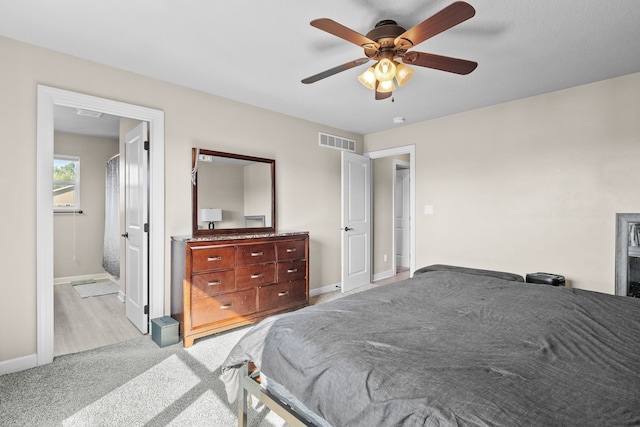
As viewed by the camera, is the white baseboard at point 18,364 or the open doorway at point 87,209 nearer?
the white baseboard at point 18,364

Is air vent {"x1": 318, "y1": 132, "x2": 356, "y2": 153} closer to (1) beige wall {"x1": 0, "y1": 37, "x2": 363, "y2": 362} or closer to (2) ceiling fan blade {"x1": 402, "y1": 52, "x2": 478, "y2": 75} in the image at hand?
(1) beige wall {"x1": 0, "y1": 37, "x2": 363, "y2": 362}

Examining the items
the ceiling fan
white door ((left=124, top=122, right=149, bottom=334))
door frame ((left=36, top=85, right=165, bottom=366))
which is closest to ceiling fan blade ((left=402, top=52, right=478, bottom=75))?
the ceiling fan

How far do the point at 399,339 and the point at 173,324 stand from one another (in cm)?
234

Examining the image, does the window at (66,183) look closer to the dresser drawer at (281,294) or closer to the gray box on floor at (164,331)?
the gray box on floor at (164,331)

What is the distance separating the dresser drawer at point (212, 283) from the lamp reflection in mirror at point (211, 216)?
25.0 inches

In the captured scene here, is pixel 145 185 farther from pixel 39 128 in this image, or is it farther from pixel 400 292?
pixel 400 292

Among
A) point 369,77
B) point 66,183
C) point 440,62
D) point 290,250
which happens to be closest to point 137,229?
point 290,250

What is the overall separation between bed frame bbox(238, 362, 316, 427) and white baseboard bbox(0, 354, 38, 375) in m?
1.94

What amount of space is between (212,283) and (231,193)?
3.59 feet

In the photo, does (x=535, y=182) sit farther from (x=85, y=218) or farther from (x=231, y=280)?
(x=85, y=218)

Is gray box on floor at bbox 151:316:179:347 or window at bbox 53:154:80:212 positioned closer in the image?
gray box on floor at bbox 151:316:179:347

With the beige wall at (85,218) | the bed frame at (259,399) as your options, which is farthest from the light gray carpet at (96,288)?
the bed frame at (259,399)

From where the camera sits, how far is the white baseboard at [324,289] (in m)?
4.54

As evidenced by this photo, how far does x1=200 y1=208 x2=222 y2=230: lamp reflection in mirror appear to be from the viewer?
3.42 metres
